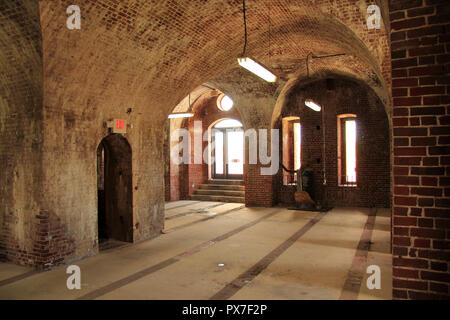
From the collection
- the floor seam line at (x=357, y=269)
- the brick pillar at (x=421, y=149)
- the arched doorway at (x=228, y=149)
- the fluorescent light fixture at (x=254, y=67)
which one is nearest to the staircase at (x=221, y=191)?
the arched doorway at (x=228, y=149)

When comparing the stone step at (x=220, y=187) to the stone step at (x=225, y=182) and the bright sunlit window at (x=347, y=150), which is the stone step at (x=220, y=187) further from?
the bright sunlit window at (x=347, y=150)

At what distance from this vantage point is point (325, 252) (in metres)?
6.82

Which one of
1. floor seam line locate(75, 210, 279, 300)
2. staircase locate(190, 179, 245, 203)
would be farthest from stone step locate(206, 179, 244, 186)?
floor seam line locate(75, 210, 279, 300)

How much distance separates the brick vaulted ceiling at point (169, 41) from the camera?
5.34 metres

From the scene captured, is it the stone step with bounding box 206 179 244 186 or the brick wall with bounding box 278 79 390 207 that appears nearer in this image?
the brick wall with bounding box 278 79 390 207

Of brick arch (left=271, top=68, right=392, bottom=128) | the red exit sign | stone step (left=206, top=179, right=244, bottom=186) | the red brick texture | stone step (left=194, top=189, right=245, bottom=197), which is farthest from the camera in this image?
the red brick texture

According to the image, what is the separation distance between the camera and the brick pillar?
2.48 m

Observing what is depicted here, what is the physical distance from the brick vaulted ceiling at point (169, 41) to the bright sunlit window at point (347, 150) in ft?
15.7

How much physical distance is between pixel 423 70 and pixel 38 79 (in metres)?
5.51

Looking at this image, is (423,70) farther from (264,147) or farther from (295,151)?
(295,151)

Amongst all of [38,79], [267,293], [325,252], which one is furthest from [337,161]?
[38,79]

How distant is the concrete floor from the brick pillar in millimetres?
2348

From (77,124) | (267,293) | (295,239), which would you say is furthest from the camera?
(295,239)

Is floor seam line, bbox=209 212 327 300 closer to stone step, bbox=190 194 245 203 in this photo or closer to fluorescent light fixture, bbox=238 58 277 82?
fluorescent light fixture, bbox=238 58 277 82
